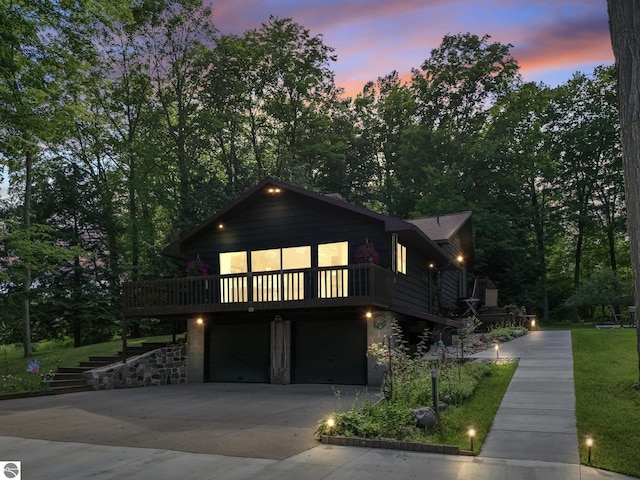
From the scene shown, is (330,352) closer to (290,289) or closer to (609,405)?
(290,289)

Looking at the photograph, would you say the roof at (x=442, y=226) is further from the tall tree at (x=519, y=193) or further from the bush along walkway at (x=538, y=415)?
the tall tree at (x=519, y=193)

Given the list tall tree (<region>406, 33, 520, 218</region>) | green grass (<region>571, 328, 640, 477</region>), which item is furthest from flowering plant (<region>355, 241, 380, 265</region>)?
tall tree (<region>406, 33, 520, 218</region>)

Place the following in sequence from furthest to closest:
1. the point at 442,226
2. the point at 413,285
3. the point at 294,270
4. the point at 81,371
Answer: the point at 442,226
the point at 413,285
the point at 81,371
the point at 294,270

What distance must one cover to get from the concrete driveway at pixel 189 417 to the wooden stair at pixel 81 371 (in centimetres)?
93

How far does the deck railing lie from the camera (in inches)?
610

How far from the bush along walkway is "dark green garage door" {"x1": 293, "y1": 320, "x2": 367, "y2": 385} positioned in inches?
141

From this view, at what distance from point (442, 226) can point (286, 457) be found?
18.0 meters

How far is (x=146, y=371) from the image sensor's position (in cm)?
1852

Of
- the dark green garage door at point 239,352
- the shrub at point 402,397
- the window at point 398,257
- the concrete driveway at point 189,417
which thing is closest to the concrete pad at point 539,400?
the shrub at point 402,397

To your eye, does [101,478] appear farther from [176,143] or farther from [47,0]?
[176,143]

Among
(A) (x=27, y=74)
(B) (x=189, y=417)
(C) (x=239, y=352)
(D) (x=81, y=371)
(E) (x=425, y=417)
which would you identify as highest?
(A) (x=27, y=74)

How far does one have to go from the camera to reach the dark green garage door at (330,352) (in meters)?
17.0

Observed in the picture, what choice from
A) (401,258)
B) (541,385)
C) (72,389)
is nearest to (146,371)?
(72,389)

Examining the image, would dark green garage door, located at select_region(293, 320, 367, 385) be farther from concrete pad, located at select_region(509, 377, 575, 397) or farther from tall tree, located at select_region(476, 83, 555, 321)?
tall tree, located at select_region(476, 83, 555, 321)
